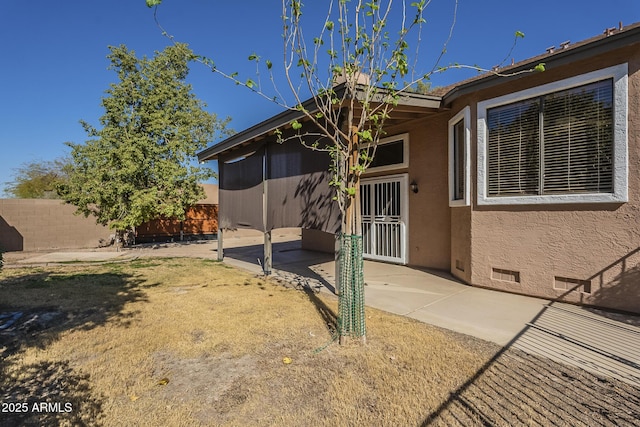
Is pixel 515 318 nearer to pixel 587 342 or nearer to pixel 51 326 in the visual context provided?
pixel 587 342

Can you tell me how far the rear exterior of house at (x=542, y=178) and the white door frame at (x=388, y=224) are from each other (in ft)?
2.72

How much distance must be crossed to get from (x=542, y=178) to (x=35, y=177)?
3061cm

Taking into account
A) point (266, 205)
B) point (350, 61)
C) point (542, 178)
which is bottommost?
point (266, 205)

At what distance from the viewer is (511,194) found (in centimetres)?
521

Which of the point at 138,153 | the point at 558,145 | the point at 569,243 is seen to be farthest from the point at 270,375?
the point at 138,153

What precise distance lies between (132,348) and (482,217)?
222 inches

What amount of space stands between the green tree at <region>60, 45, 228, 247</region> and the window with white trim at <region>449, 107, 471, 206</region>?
1055cm

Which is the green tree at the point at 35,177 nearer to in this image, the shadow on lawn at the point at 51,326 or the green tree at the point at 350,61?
the shadow on lawn at the point at 51,326

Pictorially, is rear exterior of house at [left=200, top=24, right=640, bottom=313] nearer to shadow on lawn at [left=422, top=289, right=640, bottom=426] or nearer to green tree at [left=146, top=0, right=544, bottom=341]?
green tree at [left=146, top=0, right=544, bottom=341]

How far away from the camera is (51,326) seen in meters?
4.15

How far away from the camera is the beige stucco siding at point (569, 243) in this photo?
4.11m

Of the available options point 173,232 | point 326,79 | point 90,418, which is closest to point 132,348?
point 90,418

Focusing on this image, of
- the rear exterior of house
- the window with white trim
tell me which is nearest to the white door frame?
the rear exterior of house

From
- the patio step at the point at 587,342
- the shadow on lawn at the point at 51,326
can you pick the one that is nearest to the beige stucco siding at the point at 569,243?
the patio step at the point at 587,342
